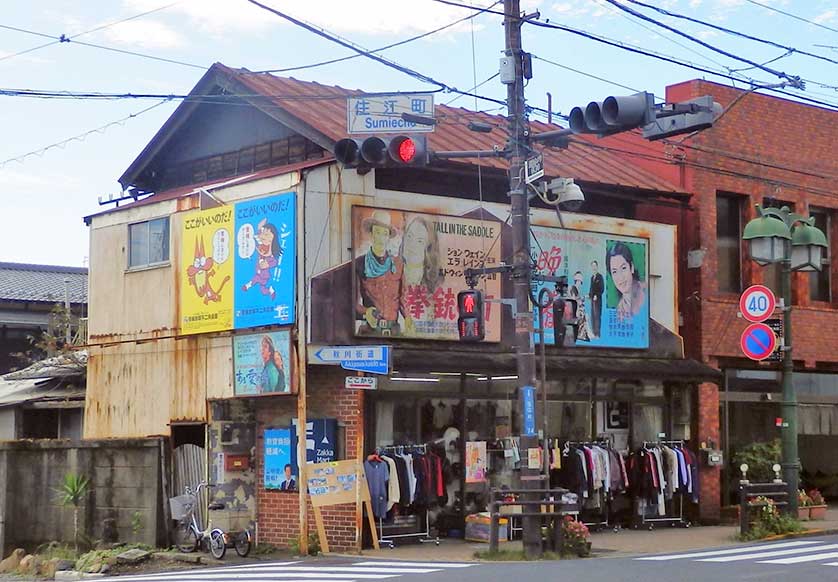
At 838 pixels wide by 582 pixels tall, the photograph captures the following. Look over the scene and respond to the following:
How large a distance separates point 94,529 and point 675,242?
13.1 metres

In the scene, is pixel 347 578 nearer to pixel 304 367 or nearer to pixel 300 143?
pixel 304 367

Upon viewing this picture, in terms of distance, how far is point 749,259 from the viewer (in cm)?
2923

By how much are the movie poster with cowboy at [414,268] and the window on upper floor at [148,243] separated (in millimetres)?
4709

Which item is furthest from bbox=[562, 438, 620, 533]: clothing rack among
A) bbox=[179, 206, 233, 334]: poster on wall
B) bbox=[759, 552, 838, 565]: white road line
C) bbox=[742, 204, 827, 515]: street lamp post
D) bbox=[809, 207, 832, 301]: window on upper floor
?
bbox=[809, 207, 832, 301]: window on upper floor

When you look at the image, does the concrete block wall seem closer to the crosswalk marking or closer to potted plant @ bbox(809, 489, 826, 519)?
Result: the crosswalk marking

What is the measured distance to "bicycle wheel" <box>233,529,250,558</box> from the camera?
2262 cm

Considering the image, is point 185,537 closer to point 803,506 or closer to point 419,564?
point 419,564

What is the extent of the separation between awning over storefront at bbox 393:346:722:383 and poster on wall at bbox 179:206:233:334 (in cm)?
350

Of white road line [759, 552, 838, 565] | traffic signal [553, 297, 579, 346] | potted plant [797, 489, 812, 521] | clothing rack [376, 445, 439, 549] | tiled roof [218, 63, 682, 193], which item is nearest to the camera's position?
white road line [759, 552, 838, 565]

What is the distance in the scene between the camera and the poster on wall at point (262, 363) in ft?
74.3

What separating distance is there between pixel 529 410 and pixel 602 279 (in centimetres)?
707

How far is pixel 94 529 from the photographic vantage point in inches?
1006

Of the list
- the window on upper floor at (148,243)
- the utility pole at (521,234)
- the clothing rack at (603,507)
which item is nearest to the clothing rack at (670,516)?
the clothing rack at (603,507)

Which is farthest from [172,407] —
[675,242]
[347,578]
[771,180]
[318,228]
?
[771,180]
